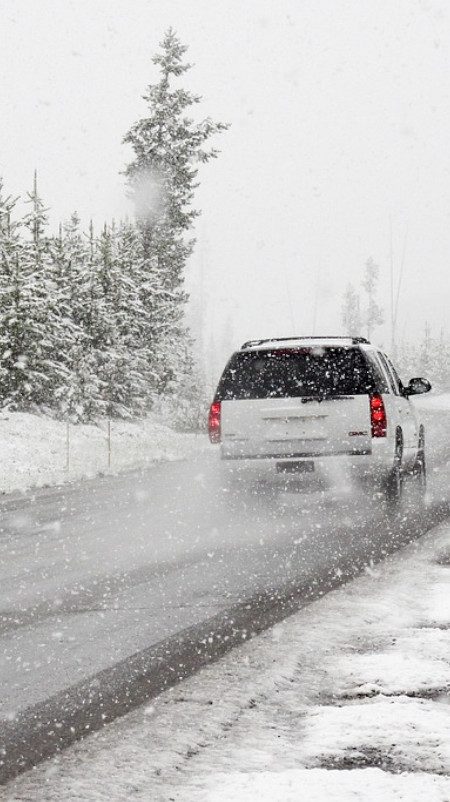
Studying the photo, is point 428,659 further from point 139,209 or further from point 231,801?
point 139,209

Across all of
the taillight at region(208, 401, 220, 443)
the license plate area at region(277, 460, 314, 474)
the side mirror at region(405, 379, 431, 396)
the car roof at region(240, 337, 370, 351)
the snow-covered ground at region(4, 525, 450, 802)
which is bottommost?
the snow-covered ground at region(4, 525, 450, 802)

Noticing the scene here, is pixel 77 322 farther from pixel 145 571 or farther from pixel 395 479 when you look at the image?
pixel 145 571

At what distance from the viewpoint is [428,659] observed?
5238 mm

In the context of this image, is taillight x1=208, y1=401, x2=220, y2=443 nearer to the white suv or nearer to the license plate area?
the white suv

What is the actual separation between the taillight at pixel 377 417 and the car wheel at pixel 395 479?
0.81m

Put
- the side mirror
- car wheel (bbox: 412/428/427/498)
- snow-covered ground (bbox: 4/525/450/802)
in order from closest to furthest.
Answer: snow-covered ground (bbox: 4/525/450/802)
the side mirror
car wheel (bbox: 412/428/427/498)

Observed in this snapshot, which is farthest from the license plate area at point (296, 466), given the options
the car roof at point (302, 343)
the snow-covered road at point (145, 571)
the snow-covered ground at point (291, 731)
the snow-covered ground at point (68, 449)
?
the snow-covered ground at point (291, 731)

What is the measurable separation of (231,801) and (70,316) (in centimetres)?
2821

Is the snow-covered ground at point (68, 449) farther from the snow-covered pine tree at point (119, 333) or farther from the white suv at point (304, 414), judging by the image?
the white suv at point (304, 414)

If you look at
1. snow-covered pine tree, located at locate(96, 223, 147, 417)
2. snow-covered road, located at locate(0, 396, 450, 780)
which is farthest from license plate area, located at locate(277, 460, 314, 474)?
snow-covered pine tree, located at locate(96, 223, 147, 417)

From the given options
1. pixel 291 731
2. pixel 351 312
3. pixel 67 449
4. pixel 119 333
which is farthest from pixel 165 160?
pixel 351 312

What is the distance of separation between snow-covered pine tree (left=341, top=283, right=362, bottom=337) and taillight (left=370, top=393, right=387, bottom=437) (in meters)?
115

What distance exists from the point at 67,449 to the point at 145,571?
11.9 metres

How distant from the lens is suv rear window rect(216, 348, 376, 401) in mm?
11836
